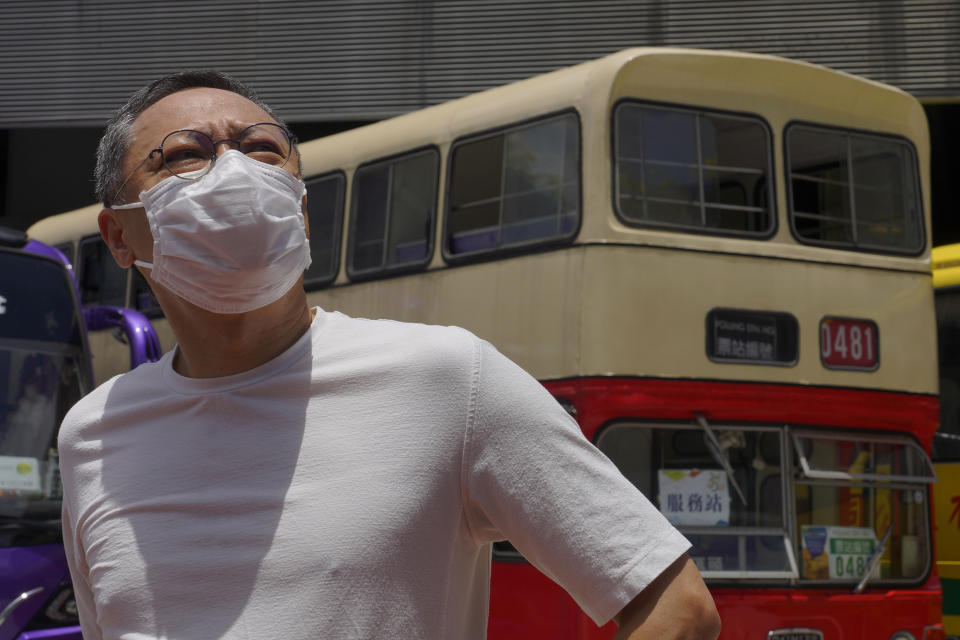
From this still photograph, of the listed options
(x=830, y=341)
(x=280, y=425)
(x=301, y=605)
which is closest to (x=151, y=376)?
(x=280, y=425)

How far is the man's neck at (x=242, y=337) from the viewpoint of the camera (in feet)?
5.93

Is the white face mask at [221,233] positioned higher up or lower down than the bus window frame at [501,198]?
lower down

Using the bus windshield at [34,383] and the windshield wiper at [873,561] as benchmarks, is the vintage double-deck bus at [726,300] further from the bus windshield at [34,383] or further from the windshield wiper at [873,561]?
the bus windshield at [34,383]

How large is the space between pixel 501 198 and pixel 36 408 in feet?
10.7

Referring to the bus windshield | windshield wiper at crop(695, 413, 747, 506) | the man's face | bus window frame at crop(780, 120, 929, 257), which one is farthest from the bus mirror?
bus window frame at crop(780, 120, 929, 257)

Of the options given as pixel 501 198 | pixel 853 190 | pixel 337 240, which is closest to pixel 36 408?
pixel 501 198

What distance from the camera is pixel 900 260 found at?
25.3 ft

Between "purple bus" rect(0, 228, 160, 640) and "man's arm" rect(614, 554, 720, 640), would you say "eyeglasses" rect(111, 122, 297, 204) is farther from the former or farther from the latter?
"purple bus" rect(0, 228, 160, 640)

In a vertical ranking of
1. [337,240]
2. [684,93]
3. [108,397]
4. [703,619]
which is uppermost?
[684,93]

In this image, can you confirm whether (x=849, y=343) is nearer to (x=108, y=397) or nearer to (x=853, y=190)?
(x=853, y=190)

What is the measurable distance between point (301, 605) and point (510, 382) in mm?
383

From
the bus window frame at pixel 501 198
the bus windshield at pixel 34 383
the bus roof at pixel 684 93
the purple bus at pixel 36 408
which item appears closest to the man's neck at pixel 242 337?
the purple bus at pixel 36 408

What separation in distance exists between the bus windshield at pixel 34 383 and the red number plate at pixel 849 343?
162 inches

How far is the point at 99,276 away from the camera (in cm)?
1095
